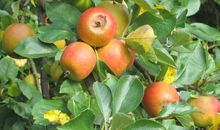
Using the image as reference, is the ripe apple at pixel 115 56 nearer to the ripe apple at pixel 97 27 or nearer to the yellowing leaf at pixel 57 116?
the ripe apple at pixel 97 27

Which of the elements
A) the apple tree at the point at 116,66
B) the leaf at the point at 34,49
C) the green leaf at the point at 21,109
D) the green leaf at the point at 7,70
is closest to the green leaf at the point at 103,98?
the apple tree at the point at 116,66

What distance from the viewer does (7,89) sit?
1.64 meters

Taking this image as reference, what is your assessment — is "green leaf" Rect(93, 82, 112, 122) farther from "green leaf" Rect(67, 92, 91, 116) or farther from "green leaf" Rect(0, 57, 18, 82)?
"green leaf" Rect(0, 57, 18, 82)

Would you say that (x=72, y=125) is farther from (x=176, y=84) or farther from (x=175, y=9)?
(x=175, y=9)

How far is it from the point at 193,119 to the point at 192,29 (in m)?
0.26

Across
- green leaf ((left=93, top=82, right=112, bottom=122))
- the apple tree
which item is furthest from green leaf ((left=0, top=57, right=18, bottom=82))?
green leaf ((left=93, top=82, right=112, bottom=122))

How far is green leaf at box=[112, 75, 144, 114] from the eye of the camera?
0.91m

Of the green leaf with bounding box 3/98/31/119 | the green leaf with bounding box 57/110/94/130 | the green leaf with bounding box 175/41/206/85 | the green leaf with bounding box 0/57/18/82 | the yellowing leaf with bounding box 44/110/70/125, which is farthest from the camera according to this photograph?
the green leaf with bounding box 0/57/18/82

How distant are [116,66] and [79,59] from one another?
75 millimetres

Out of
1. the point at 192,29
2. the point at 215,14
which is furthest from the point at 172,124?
the point at 215,14

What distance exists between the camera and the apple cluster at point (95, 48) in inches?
35.5

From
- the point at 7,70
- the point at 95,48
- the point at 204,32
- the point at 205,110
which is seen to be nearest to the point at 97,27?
the point at 95,48

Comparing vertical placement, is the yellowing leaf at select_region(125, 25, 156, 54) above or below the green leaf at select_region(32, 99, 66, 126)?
above

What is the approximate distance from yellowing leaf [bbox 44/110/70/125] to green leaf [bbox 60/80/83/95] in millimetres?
44
